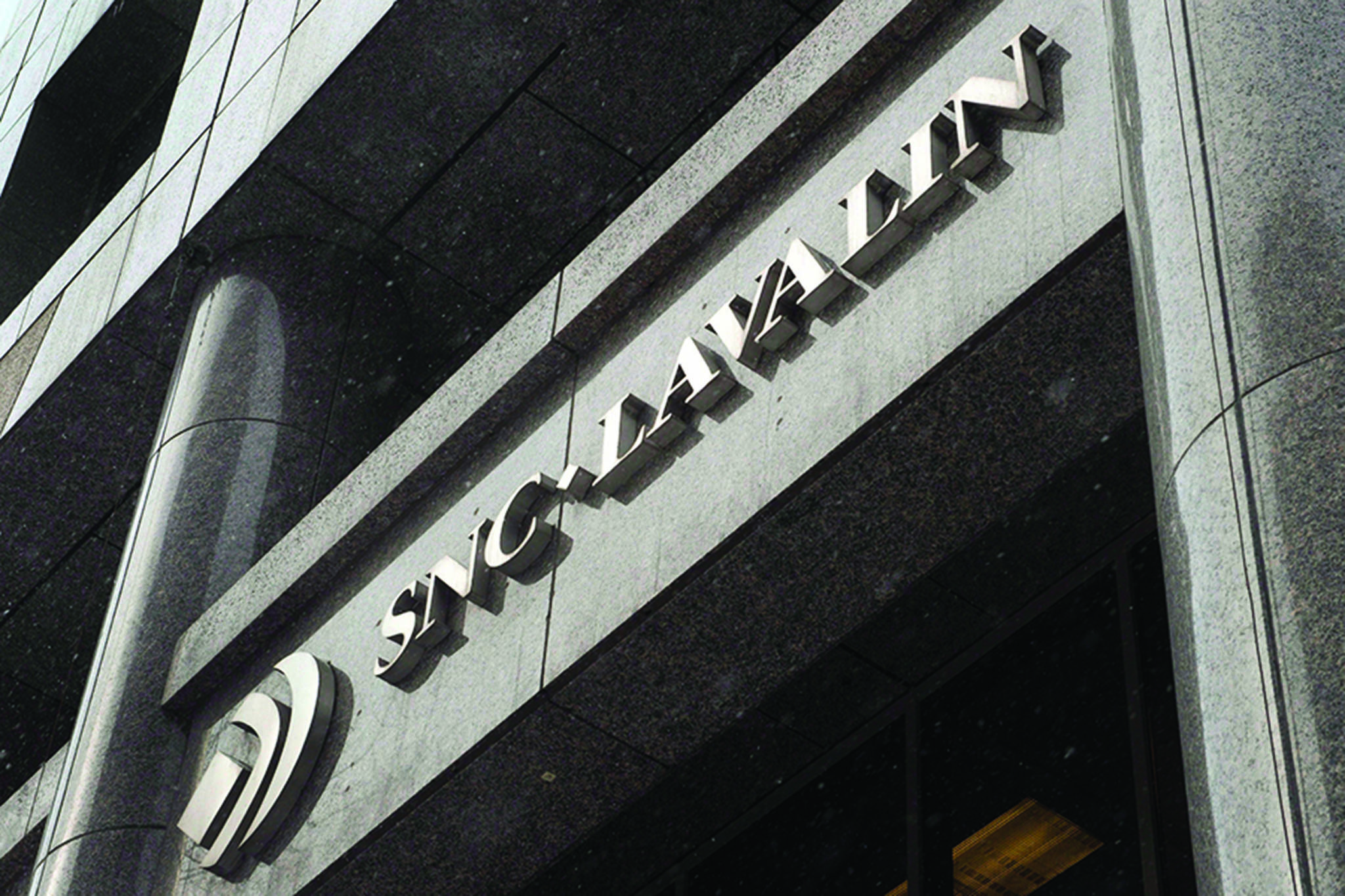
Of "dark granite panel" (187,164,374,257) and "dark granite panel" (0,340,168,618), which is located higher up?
"dark granite panel" (187,164,374,257)

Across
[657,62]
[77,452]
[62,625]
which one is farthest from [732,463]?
[62,625]

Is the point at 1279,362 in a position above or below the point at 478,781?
below

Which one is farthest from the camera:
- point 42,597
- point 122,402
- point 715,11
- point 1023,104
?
point 42,597

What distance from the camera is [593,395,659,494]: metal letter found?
8789 mm

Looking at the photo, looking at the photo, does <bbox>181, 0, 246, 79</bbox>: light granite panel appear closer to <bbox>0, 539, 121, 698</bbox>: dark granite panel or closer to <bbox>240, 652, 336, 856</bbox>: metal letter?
<bbox>0, 539, 121, 698</bbox>: dark granite panel

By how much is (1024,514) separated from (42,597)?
35.5ft

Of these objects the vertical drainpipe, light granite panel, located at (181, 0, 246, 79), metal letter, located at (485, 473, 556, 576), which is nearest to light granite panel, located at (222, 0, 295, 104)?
light granite panel, located at (181, 0, 246, 79)

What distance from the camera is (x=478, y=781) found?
894 cm

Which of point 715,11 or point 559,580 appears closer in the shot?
point 559,580

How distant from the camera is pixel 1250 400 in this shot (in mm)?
4703

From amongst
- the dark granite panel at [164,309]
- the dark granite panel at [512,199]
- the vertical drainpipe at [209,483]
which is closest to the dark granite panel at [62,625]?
the dark granite panel at [164,309]

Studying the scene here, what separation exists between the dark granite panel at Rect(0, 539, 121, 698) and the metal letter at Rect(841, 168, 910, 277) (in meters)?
9.86

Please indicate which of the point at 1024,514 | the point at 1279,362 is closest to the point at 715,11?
the point at 1024,514

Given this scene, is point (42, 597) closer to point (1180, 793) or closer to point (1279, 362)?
point (1180, 793)
